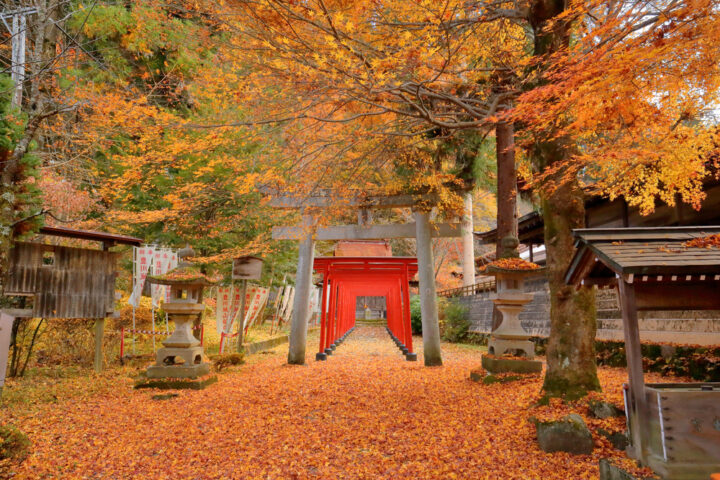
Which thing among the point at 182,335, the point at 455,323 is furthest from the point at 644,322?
the point at 182,335

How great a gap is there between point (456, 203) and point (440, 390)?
498cm

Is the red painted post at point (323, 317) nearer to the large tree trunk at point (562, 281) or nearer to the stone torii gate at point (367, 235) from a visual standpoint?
the stone torii gate at point (367, 235)

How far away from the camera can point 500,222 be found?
1006 centimetres

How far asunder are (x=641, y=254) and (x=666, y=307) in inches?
37.3

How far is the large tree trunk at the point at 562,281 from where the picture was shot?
5.66m

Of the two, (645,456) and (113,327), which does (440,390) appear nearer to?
→ (645,456)

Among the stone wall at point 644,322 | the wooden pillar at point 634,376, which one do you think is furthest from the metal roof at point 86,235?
the wooden pillar at point 634,376

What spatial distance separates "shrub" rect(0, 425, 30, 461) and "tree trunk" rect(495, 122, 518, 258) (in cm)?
878

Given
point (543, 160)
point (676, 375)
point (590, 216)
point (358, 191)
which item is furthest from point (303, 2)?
point (590, 216)

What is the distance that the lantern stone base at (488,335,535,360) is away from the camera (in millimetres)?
8219

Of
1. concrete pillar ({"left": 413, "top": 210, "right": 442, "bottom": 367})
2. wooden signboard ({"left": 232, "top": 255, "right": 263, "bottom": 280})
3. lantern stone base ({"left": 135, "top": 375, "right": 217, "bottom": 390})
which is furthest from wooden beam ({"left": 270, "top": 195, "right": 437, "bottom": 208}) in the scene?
lantern stone base ({"left": 135, "top": 375, "right": 217, "bottom": 390})

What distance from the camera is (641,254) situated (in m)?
3.98

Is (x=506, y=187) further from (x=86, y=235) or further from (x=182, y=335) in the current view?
(x=86, y=235)

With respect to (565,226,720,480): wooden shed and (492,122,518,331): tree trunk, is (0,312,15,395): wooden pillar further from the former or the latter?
(492,122,518,331): tree trunk
